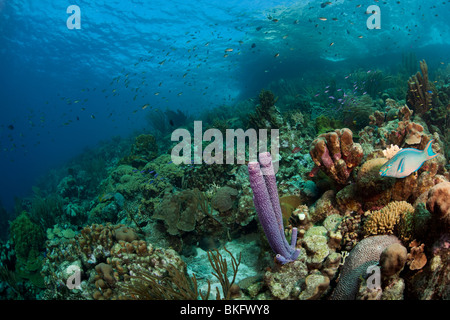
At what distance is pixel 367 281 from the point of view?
77.2 inches

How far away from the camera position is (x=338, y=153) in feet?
10.6

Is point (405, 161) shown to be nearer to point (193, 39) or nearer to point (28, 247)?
point (28, 247)

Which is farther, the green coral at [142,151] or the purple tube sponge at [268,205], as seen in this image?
the green coral at [142,151]

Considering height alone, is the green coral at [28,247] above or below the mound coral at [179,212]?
below

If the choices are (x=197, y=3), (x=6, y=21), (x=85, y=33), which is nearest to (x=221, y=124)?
(x=197, y=3)

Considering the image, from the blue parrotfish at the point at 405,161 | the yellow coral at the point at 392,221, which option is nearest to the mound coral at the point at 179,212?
the yellow coral at the point at 392,221

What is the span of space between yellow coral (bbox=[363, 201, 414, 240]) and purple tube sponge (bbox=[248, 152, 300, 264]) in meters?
0.92

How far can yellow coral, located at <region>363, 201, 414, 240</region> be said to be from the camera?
237 centimetres

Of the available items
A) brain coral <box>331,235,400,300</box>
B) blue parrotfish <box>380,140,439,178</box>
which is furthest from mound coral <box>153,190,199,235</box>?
blue parrotfish <box>380,140,439,178</box>

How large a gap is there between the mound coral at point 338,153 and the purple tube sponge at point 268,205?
1121 millimetres

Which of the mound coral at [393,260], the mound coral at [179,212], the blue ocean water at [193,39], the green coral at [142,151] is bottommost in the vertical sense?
the mound coral at [179,212]

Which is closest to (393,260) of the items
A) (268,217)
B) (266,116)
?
(268,217)

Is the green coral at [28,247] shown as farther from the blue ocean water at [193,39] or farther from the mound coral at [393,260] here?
the blue ocean water at [193,39]

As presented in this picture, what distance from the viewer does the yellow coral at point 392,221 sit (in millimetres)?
2371
